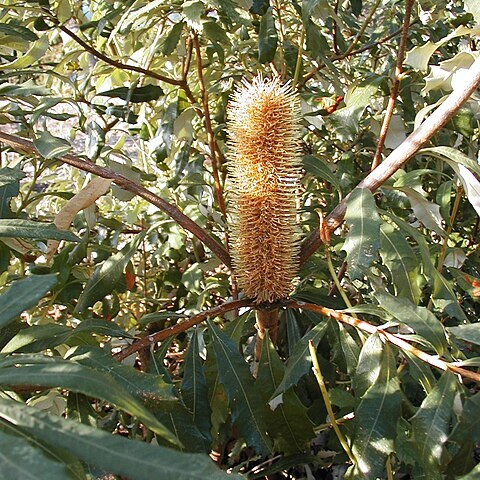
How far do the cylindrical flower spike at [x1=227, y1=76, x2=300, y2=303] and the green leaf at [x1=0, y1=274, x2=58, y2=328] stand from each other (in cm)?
46

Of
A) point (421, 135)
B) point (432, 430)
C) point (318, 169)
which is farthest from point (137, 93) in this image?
point (432, 430)

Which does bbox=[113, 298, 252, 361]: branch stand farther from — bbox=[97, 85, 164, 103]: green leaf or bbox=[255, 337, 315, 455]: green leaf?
bbox=[97, 85, 164, 103]: green leaf

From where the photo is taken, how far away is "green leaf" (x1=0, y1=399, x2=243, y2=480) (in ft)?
1.19

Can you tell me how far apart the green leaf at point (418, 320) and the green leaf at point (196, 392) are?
28 cm

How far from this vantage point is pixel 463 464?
699 mm

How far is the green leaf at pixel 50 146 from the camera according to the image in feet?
2.88

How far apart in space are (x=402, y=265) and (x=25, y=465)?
642 millimetres

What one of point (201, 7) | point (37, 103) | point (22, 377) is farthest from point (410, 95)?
point (22, 377)

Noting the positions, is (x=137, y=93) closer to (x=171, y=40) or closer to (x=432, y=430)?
(x=171, y=40)

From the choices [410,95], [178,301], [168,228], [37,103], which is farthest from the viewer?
[178,301]

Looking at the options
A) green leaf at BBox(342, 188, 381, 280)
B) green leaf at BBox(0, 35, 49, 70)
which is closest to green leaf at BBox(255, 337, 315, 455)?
green leaf at BBox(342, 188, 381, 280)

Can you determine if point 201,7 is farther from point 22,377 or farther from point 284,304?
point 22,377

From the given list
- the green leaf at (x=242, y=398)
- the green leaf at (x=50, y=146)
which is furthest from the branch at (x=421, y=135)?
the green leaf at (x=50, y=146)

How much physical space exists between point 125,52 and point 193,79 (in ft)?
0.70
